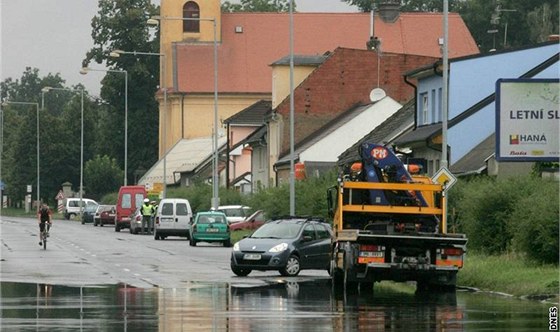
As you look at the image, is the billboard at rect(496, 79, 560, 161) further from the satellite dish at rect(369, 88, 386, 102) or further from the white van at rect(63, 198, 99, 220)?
the white van at rect(63, 198, 99, 220)

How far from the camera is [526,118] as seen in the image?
36938 millimetres

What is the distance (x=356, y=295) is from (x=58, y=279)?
25.5 feet

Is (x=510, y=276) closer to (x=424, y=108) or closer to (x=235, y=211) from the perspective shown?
(x=424, y=108)

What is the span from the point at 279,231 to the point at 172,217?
31864 millimetres

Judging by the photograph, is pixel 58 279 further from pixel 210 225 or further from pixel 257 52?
pixel 257 52

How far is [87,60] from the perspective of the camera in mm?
124500

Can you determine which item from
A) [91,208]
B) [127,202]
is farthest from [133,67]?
[127,202]

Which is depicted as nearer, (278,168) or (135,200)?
(278,168)

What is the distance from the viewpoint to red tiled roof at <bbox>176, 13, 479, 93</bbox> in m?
115

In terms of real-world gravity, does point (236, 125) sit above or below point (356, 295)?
above

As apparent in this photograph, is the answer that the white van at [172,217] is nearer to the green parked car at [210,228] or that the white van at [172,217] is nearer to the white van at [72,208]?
the green parked car at [210,228]

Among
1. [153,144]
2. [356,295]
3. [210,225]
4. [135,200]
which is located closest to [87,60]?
[153,144]

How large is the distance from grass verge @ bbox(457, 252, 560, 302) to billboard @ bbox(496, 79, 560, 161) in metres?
3.00

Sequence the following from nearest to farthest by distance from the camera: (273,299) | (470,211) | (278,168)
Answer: (273,299), (470,211), (278,168)
